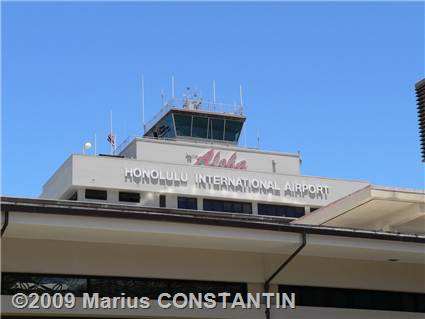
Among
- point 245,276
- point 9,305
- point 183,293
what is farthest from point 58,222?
point 245,276

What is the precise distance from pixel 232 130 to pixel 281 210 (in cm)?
775

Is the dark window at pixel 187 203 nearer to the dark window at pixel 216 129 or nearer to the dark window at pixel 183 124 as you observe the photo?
the dark window at pixel 183 124

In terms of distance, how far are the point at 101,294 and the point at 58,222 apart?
2.61 metres

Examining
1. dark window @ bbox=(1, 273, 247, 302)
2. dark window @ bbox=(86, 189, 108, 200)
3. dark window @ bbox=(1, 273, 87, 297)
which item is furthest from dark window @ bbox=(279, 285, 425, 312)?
dark window @ bbox=(86, 189, 108, 200)

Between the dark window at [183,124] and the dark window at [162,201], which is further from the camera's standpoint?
the dark window at [183,124]

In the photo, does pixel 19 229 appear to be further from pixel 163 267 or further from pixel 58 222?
pixel 163 267

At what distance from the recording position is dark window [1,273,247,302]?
53.4 feet

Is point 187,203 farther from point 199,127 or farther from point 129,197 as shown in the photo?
point 199,127

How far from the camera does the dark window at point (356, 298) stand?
18641mm

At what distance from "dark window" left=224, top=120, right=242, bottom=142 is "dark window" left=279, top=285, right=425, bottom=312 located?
34.3m

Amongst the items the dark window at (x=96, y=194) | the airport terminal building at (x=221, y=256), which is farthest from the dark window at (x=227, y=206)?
the airport terminal building at (x=221, y=256)

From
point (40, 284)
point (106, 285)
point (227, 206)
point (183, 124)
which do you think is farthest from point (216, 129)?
point (40, 284)

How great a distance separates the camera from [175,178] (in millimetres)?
46750

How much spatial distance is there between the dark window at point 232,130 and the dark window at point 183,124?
2837 mm
